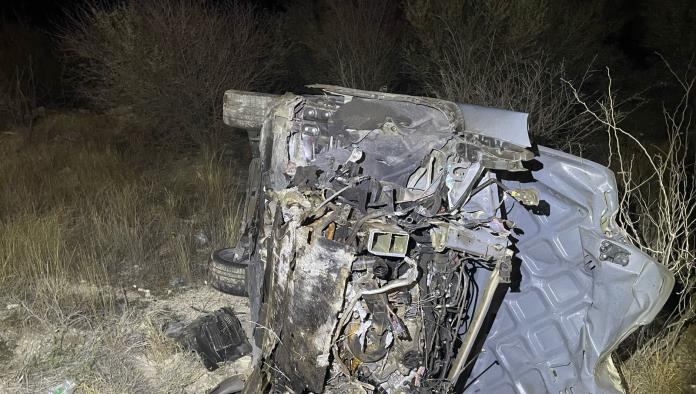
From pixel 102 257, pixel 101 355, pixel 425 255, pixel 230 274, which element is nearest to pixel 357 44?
pixel 102 257

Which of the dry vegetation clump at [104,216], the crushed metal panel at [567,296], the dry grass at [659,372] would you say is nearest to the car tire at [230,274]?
the dry vegetation clump at [104,216]

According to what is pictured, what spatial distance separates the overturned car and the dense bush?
463cm

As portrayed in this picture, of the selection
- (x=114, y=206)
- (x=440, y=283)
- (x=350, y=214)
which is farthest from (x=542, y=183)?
(x=114, y=206)

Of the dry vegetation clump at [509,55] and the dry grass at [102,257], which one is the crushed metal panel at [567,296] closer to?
the dry grass at [102,257]

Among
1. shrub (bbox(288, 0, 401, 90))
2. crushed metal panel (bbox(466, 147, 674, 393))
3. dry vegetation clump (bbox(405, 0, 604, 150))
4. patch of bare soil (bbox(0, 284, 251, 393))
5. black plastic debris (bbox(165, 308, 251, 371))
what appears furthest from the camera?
shrub (bbox(288, 0, 401, 90))

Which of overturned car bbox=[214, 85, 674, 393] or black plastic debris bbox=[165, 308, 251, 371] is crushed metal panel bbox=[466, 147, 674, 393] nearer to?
overturned car bbox=[214, 85, 674, 393]

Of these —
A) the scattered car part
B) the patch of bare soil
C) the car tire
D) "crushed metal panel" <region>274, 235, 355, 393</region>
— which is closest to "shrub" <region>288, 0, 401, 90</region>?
the car tire

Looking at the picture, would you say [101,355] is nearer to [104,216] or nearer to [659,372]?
[104,216]

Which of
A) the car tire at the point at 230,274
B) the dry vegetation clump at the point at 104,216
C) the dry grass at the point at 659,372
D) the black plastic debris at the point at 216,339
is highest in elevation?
the car tire at the point at 230,274

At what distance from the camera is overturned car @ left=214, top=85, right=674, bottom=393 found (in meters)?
2.28

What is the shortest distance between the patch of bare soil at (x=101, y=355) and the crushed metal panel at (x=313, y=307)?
1.04 metres

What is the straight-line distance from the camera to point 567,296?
9.81 ft

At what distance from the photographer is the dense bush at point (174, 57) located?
737 cm

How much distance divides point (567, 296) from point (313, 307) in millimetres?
1535
